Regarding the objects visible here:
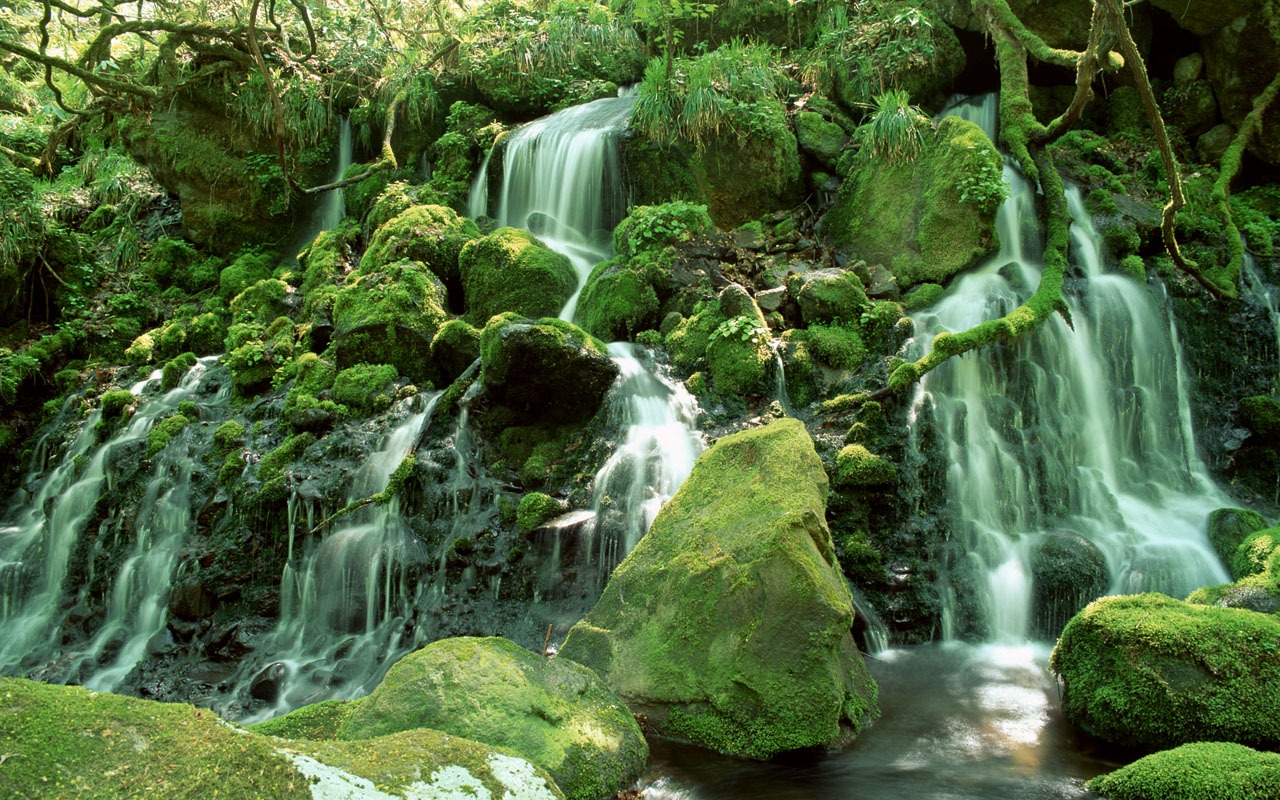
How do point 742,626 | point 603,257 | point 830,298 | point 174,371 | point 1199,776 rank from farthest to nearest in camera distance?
point 603,257 < point 174,371 < point 830,298 < point 742,626 < point 1199,776

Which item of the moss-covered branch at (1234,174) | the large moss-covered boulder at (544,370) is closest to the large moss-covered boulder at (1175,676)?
the large moss-covered boulder at (544,370)

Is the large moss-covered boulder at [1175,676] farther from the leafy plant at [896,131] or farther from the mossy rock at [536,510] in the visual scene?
the leafy plant at [896,131]

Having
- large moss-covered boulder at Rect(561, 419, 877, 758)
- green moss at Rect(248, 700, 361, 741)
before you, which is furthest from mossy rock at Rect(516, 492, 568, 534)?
green moss at Rect(248, 700, 361, 741)

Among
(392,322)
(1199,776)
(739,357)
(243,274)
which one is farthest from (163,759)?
(243,274)

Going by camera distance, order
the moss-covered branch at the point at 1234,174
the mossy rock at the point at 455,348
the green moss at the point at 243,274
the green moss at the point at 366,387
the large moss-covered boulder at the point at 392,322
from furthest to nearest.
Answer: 1. the green moss at the point at 243,274
2. the large moss-covered boulder at the point at 392,322
3. the moss-covered branch at the point at 1234,174
4. the mossy rock at the point at 455,348
5. the green moss at the point at 366,387

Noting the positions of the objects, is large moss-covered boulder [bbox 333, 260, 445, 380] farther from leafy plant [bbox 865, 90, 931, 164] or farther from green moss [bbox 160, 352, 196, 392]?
leafy plant [bbox 865, 90, 931, 164]

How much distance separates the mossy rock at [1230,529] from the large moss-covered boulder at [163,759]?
708cm

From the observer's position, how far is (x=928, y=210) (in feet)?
34.3

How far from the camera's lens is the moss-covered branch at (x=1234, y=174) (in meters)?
9.73

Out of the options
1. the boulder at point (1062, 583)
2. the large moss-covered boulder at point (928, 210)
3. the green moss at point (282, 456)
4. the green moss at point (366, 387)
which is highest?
the large moss-covered boulder at point (928, 210)

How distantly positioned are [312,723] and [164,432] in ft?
22.4

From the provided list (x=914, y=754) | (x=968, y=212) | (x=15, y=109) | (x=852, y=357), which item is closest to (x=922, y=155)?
(x=968, y=212)

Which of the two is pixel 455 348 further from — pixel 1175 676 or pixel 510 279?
pixel 1175 676

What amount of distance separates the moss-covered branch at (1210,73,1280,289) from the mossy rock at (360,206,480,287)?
368 inches
